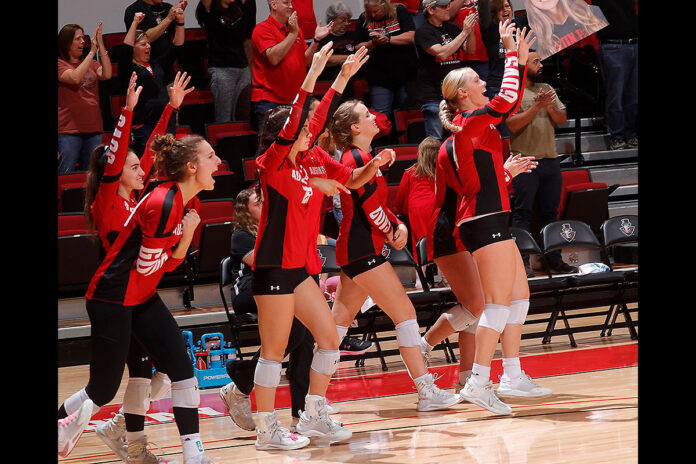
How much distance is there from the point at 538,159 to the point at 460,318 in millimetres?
3334

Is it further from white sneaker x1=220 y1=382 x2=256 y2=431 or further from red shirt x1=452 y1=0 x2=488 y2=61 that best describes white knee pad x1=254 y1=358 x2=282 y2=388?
red shirt x1=452 y1=0 x2=488 y2=61

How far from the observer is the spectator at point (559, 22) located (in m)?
4.89

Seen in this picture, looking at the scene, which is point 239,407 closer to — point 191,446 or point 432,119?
point 191,446

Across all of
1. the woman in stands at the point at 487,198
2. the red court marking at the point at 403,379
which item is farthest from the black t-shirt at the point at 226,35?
the woman in stands at the point at 487,198

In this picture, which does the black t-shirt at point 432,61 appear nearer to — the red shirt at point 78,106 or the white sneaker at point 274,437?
the red shirt at point 78,106

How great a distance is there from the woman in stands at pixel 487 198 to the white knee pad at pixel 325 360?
78 centimetres

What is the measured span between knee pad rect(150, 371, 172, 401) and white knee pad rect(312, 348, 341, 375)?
0.79m
